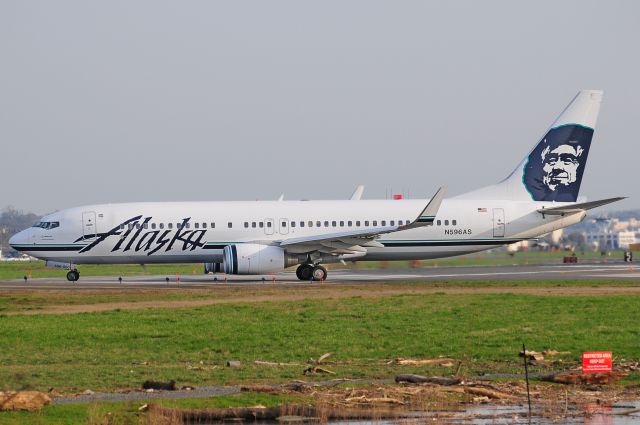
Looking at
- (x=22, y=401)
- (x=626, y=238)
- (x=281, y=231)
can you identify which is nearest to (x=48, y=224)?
(x=281, y=231)

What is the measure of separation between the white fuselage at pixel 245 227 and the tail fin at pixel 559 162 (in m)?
1.94

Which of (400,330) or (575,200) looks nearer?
(400,330)

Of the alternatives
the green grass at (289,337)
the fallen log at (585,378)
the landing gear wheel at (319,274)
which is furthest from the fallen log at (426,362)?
the landing gear wheel at (319,274)

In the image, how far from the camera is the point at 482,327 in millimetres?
27953

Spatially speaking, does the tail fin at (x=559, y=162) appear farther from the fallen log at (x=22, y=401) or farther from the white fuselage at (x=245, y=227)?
the fallen log at (x=22, y=401)

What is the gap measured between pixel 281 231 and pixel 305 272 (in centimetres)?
237

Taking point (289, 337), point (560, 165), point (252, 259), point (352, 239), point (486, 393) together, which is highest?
point (560, 165)

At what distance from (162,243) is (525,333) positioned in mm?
28187

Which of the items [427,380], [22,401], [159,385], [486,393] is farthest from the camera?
[427,380]

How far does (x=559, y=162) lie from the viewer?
56.1 metres

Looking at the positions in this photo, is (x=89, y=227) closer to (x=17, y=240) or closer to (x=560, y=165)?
(x=17, y=240)

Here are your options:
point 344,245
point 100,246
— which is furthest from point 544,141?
point 100,246

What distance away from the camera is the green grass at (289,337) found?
2102 cm

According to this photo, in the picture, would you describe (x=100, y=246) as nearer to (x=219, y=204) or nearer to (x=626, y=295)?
(x=219, y=204)
